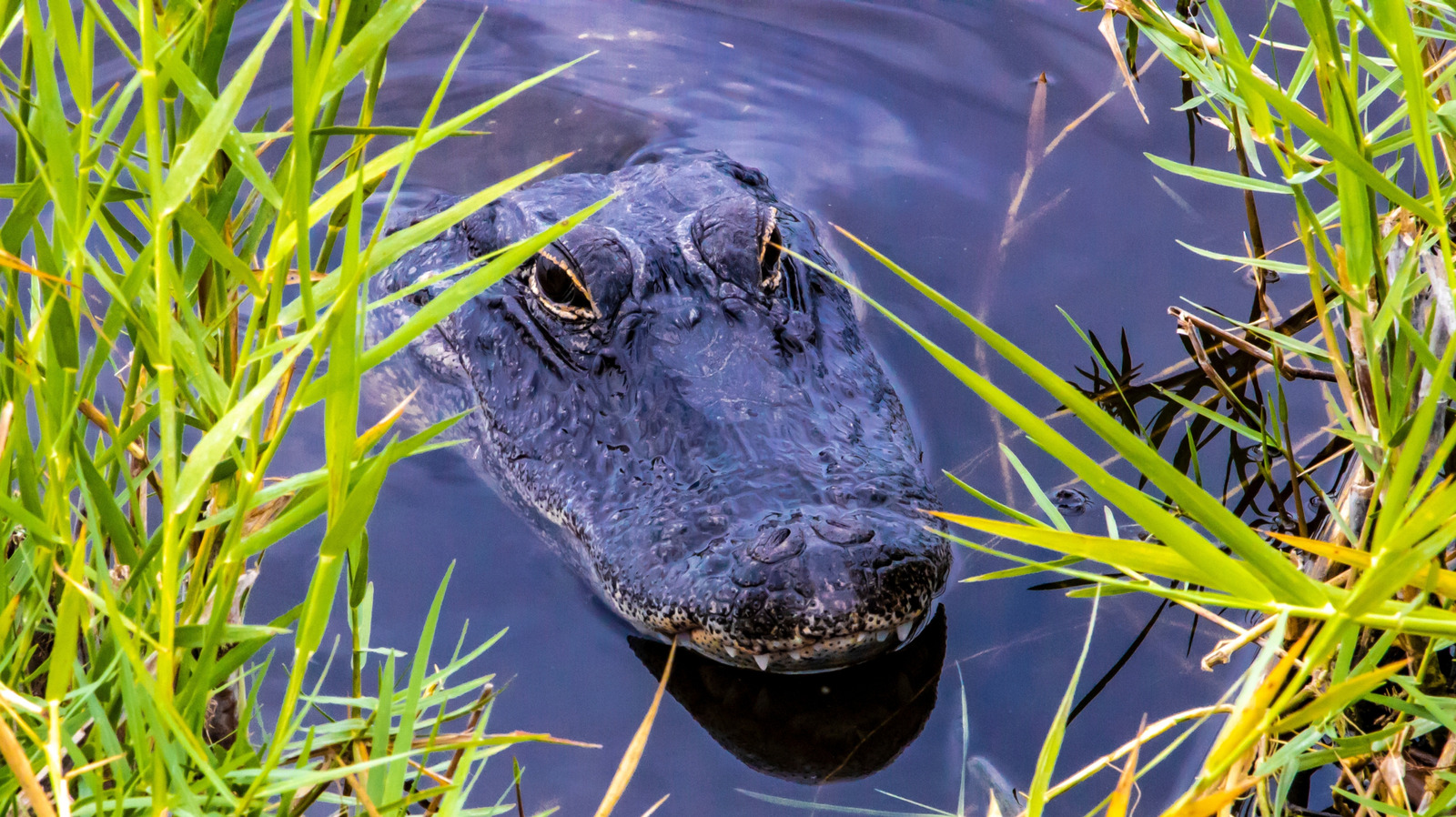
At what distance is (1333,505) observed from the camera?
6.84 ft

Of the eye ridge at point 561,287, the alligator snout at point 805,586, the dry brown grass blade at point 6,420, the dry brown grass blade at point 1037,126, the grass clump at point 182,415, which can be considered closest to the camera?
the grass clump at point 182,415

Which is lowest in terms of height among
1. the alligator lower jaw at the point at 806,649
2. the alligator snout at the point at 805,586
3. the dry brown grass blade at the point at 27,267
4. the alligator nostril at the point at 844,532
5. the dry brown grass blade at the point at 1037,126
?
the alligator lower jaw at the point at 806,649

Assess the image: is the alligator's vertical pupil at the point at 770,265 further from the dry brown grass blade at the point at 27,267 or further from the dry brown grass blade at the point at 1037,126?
the dry brown grass blade at the point at 27,267

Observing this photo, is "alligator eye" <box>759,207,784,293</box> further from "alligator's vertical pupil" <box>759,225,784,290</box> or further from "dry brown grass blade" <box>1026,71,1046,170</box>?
"dry brown grass blade" <box>1026,71,1046,170</box>

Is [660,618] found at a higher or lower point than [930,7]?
lower

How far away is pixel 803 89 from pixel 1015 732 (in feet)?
12.4

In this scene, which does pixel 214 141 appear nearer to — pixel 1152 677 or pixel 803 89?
pixel 1152 677

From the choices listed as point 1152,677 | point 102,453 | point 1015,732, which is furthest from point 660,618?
point 102,453

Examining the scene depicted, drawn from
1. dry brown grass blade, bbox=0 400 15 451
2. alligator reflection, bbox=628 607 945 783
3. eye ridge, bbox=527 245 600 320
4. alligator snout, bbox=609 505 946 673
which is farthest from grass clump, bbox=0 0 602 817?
eye ridge, bbox=527 245 600 320

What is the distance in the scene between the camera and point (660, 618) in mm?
2812

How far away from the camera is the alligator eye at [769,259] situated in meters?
3.48

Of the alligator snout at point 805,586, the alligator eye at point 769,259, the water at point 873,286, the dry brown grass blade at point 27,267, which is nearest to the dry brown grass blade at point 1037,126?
the water at point 873,286

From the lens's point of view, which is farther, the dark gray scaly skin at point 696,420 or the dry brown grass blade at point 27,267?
the dark gray scaly skin at point 696,420

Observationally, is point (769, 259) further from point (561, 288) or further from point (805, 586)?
point (805, 586)
